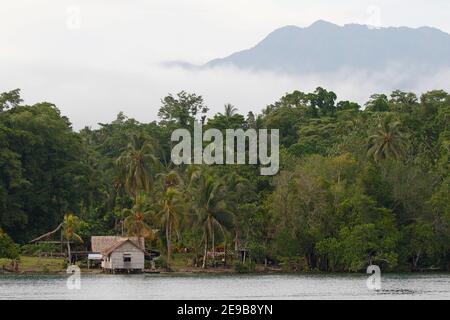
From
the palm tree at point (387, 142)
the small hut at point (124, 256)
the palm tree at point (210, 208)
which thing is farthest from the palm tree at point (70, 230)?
the palm tree at point (387, 142)

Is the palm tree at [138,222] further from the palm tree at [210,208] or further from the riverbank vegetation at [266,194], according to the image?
the palm tree at [210,208]

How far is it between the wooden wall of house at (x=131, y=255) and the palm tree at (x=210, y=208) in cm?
459

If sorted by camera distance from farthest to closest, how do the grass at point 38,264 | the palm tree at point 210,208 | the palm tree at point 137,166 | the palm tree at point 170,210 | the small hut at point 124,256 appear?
the palm tree at point 137,166 < the palm tree at point 210,208 < the palm tree at point 170,210 < the small hut at point 124,256 < the grass at point 38,264

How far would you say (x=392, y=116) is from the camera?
247 feet

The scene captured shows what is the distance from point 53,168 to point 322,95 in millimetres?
28945

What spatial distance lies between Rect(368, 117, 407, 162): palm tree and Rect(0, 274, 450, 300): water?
46.1ft

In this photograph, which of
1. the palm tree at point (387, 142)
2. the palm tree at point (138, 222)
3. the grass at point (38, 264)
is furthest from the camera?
the palm tree at point (387, 142)

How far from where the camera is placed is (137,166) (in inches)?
2739

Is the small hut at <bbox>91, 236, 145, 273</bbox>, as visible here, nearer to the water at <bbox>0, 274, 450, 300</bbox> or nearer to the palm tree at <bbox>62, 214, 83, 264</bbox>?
the water at <bbox>0, 274, 450, 300</bbox>

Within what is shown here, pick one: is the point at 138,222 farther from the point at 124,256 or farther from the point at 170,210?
the point at 124,256

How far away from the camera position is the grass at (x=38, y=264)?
195 feet

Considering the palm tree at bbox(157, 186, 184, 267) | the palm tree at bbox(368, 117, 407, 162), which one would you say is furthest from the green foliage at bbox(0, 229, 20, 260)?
the palm tree at bbox(368, 117, 407, 162)

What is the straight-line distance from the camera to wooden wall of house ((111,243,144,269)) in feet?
198
